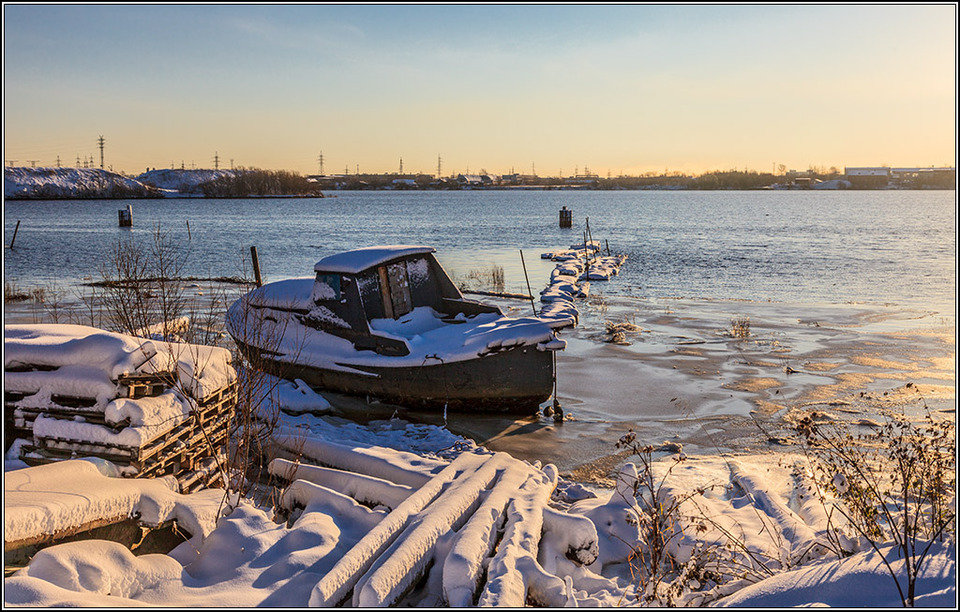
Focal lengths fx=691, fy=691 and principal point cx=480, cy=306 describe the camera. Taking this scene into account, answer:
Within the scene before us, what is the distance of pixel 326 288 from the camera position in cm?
1162

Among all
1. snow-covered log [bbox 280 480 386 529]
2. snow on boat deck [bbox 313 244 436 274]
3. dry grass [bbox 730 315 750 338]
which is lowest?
dry grass [bbox 730 315 750 338]

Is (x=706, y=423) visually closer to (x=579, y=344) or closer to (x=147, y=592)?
(x=579, y=344)

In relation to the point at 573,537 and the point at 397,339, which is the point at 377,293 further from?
the point at 573,537

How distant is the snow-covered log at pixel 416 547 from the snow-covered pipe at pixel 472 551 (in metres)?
0.14

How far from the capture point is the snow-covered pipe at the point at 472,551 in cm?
456

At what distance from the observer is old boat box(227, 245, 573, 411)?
425 inches

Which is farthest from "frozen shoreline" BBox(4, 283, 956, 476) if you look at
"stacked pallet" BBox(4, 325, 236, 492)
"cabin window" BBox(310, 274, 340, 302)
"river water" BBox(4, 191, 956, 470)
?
"stacked pallet" BBox(4, 325, 236, 492)

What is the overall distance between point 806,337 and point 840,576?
13.7 meters

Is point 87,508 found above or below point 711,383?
above

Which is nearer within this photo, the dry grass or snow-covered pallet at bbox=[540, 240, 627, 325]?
the dry grass

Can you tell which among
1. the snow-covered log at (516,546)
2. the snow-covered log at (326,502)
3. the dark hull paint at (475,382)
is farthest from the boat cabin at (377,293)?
the snow-covered log at (516,546)

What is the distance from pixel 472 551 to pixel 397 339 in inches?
249

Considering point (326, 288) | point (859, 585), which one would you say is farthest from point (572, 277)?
point (859, 585)

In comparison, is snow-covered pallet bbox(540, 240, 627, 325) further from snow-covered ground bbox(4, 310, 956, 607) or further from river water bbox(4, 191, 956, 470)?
snow-covered ground bbox(4, 310, 956, 607)
